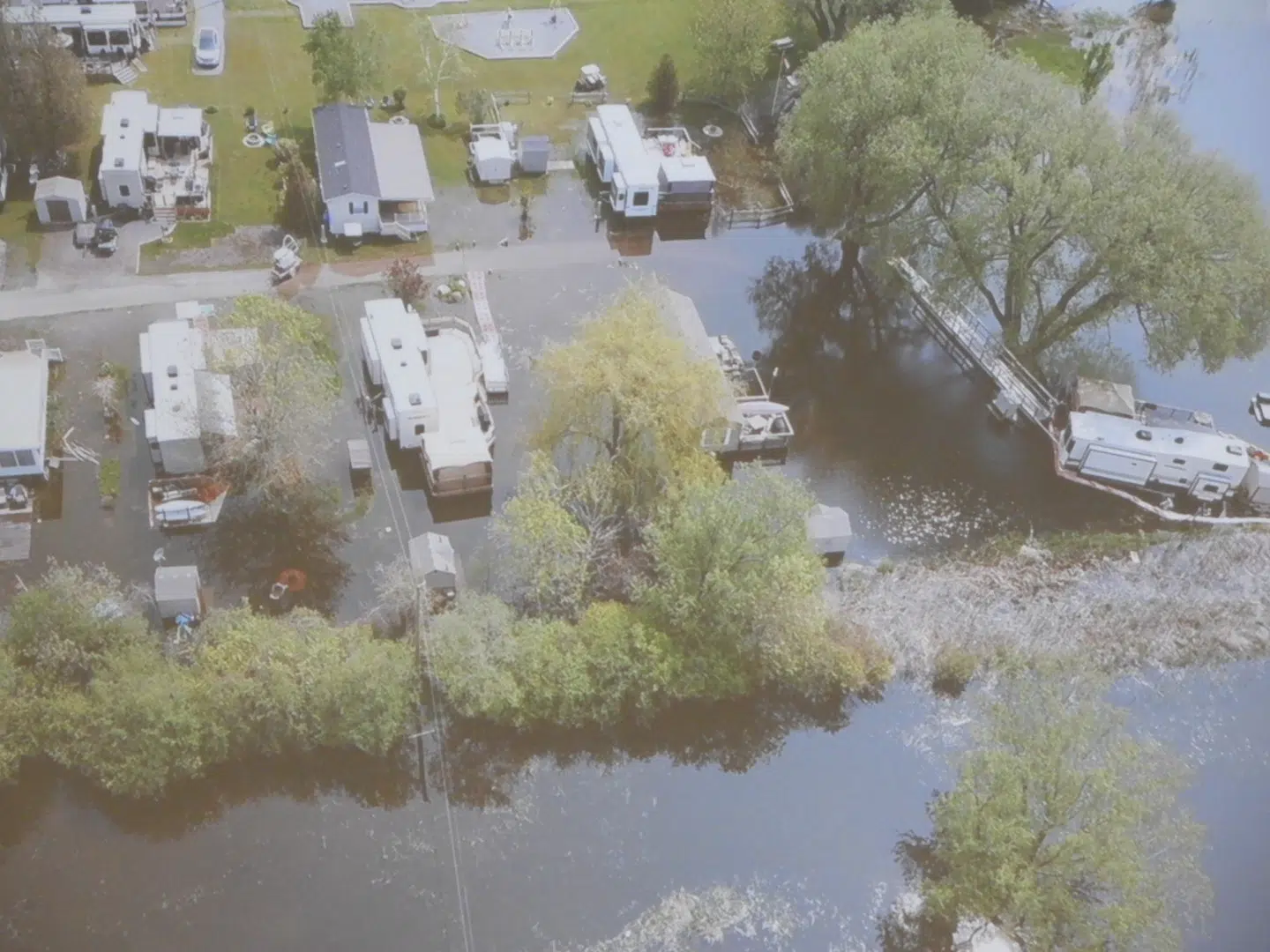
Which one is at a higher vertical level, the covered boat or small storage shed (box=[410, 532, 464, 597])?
the covered boat

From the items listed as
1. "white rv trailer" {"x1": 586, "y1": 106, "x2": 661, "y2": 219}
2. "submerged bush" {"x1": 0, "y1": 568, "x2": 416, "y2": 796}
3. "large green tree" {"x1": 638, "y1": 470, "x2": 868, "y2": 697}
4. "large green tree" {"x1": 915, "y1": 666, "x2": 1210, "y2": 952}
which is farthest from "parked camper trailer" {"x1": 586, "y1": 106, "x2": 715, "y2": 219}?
"large green tree" {"x1": 915, "y1": 666, "x2": 1210, "y2": 952}

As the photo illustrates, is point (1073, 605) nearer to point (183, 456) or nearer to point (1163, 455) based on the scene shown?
point (1163, 455)

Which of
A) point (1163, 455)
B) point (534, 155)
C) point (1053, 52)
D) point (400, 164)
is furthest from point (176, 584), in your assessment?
point (1053, 52)

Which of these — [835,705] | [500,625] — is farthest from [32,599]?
[835,705]

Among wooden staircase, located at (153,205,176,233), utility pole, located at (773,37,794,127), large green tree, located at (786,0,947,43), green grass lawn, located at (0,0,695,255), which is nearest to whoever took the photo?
wooden staircase, located at (153,205,176,233)

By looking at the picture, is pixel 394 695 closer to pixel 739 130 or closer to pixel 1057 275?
pixel 1057 275

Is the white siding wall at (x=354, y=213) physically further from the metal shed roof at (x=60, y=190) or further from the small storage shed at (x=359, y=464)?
the small storage shed at (x=359, y=464)

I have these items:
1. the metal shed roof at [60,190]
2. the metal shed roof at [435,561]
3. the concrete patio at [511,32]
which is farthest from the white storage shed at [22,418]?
the concrete patio at [511,32]

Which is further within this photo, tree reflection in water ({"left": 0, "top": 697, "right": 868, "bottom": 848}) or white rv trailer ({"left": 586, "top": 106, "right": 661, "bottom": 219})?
white rv trailer ({"left": 586, "top": 106, "right": 661, "bottom": 219})

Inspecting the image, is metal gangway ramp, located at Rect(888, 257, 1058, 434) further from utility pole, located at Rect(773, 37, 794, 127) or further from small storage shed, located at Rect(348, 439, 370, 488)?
small storage shed, located at Rect(348, 439, 370, 488)
